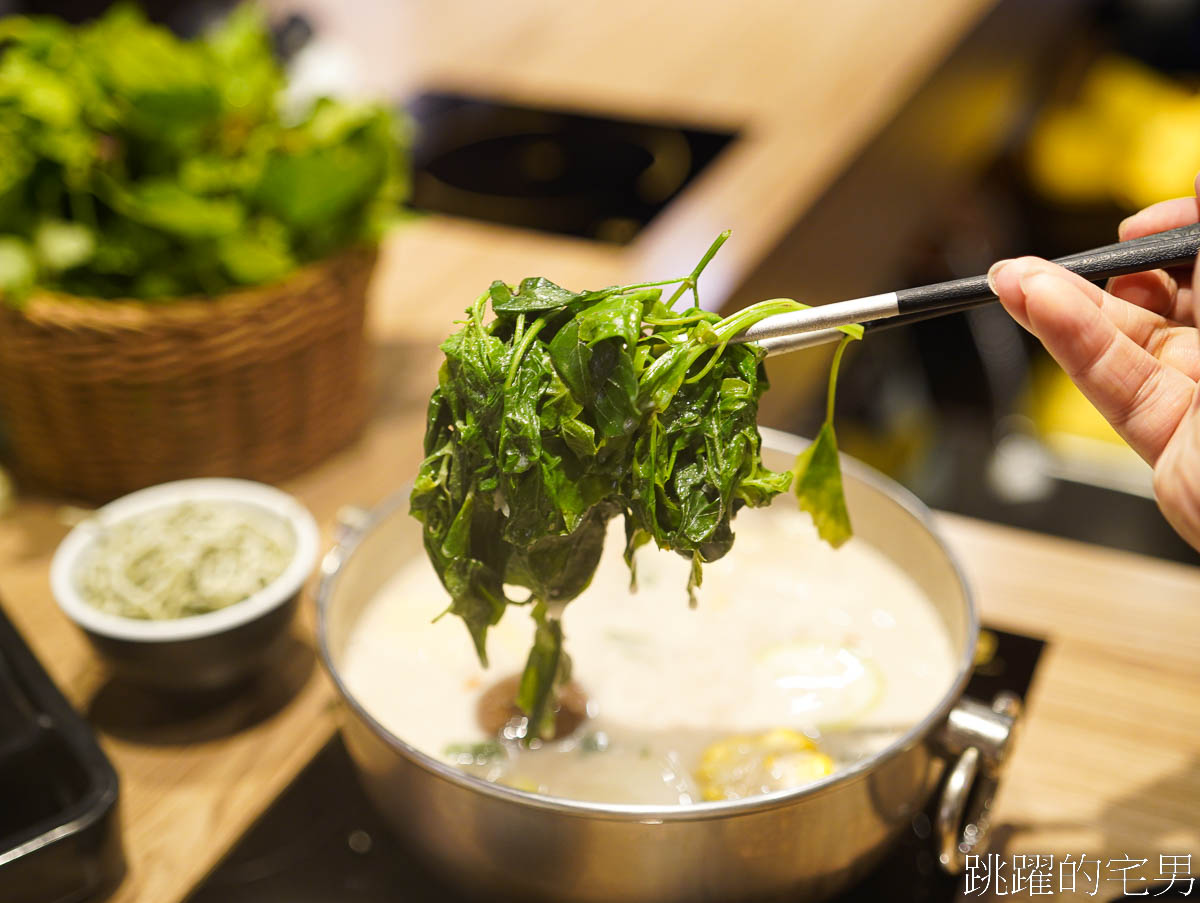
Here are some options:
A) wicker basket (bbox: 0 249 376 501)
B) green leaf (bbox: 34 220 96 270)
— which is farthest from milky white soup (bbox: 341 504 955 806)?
green leaf (bbox: 34 220 96 270)

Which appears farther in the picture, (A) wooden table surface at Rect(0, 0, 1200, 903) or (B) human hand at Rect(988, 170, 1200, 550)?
(A) wooden table surface at Rect(0, 0, 1200, 903)

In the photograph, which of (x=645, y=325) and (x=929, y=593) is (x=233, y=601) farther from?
(x=929, y=593)

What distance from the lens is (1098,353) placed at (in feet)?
2.95

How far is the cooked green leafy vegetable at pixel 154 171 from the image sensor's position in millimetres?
1416

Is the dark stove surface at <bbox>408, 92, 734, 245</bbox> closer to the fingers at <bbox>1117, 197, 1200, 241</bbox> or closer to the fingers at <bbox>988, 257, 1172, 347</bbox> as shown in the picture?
the fingers at <bbox>1117, 197, 1200, 241</bbox>

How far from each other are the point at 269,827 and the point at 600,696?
37 cm

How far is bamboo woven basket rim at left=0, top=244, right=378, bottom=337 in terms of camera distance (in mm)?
1366

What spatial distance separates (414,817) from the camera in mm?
1002

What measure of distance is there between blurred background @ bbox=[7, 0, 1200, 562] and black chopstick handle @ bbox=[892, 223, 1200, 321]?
98 centimetres

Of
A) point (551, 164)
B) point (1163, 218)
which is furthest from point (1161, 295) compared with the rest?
point (551, 164)

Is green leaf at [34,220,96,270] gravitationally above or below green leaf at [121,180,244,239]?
below

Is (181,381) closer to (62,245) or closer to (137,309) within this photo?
(137,309)

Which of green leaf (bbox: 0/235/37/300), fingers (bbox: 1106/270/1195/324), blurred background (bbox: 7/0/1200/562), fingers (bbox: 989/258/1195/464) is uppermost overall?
fingers (bbox: 989/258/1195/464)

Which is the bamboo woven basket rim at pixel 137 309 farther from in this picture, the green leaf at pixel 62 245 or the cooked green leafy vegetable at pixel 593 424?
the cooked green leafy vegetable at pixel 593 424
